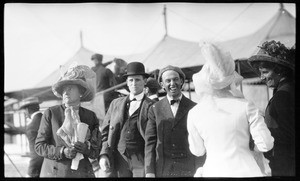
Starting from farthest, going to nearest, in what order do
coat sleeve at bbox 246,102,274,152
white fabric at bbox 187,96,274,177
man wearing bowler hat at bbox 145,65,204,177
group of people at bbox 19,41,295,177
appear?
man wearing bowler hat at bbox 145,65,204,177 < group of people at bbox 19,41,295,177 < white fabric at bbox 187,96,274,177 < coat sleeve at bbox 246,102,274,152

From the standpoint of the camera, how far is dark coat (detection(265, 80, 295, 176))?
134 inches

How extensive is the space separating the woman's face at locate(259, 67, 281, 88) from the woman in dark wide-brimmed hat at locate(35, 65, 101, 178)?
4.37ft

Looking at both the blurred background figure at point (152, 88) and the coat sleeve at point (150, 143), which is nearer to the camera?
the coat sleeve at point (150, 143)

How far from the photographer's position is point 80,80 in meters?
3.41

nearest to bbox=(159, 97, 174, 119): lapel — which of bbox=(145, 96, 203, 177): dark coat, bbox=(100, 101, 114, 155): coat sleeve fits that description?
bbox=(145, 96, 203, 177): dark coat

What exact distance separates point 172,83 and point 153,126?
14.2 inches


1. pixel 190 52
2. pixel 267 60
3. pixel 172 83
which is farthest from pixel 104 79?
pixel 267 60

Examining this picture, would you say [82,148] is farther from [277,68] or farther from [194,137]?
[277,68]

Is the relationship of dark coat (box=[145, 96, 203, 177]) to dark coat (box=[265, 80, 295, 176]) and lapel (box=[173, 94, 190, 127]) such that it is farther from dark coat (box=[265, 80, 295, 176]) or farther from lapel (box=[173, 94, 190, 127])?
dark coat (box=[265, 80, 295, 176])

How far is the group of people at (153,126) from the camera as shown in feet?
10.6

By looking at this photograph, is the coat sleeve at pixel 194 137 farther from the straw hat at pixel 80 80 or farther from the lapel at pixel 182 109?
the straw hat at pixel 80 80

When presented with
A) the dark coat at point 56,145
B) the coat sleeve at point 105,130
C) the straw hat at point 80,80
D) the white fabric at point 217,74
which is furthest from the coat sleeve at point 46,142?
the white fabric at point 217,74

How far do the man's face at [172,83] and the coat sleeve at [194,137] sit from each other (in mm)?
236

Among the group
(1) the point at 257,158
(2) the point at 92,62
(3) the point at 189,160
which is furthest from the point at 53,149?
(1) the point at 257,158
